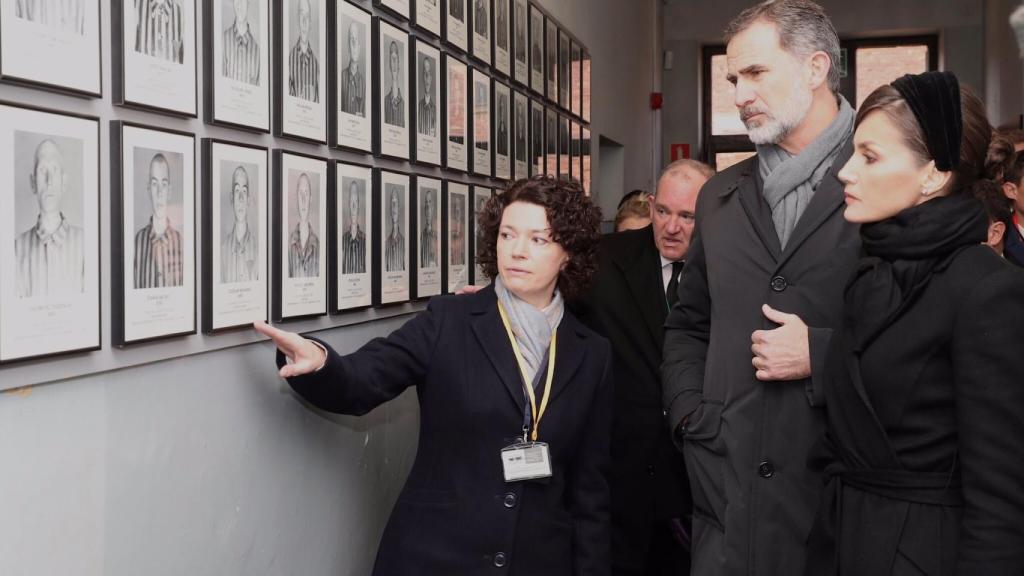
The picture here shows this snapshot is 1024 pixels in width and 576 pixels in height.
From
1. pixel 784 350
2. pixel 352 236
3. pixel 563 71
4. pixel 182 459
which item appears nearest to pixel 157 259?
pixel 182 459

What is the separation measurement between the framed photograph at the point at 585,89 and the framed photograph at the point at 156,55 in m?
4.60

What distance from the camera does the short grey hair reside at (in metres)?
2.58

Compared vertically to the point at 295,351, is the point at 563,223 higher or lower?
higher

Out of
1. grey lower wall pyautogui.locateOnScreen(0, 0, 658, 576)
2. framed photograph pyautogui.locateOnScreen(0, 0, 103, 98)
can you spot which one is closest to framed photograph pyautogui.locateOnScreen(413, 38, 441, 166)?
grey lower wall pyautogui.locateOnScreen(0, 0, 658, 576)

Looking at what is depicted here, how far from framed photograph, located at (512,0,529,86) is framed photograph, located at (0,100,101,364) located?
3091mm

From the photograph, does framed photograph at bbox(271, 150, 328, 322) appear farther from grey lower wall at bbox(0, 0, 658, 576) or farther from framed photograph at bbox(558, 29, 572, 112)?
framed photograph at bbox(558, 29, 572, 112)

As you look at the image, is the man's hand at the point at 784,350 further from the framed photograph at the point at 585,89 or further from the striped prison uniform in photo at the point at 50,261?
the framed photograph at the point at 585,89

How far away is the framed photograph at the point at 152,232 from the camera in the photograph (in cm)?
191

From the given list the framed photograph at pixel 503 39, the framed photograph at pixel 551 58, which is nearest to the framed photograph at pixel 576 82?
the framed photograph at pixel 551 58

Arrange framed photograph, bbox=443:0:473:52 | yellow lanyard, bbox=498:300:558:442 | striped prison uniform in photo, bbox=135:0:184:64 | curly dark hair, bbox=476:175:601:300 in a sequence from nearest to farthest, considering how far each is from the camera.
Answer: striped prison uniform in photo, bbox=135:0:184:64 → yellow lanyard, bbox=498:300:558:442 → curly dark hair, bbox=476:175:601:300 → framed photograph, bbox=443:0:473:52

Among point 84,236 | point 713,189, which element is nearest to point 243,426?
point 84,236

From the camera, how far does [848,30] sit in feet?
36.3

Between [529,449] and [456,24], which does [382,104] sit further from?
[529,449]

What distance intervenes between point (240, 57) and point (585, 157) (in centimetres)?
454
